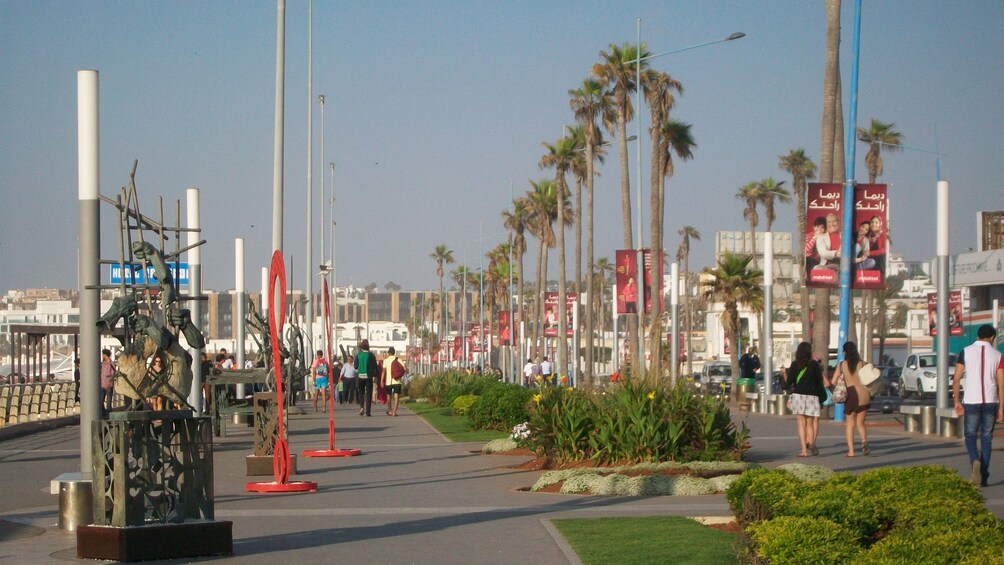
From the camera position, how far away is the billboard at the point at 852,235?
91.8 ft

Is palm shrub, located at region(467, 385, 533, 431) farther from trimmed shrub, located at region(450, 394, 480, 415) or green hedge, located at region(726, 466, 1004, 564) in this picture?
green hedge, located at region(726, 466, 1004, 564)

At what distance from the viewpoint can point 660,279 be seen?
43.8 meters

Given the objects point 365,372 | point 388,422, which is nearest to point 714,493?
point 388,422

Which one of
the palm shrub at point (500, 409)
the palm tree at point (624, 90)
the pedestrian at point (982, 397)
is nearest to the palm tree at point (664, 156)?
the palm tree at point (624, 90)

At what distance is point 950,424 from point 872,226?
633 centimetres

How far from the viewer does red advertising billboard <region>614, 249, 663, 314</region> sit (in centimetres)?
4038

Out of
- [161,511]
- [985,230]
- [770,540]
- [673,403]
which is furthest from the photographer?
[985,230]

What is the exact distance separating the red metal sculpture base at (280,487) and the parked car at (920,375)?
37.4m

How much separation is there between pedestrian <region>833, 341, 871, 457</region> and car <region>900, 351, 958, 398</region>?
102 ft

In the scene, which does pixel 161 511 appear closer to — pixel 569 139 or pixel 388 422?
pixel 388 422

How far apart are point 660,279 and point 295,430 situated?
59.3 feet

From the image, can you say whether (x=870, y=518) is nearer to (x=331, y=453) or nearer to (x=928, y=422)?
(x=331, y=453)

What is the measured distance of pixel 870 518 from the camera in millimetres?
8461

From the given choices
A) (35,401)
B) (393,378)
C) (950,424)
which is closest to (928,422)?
(950,424)
